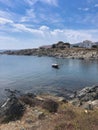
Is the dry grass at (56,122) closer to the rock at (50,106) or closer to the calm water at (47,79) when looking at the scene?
the rock at (50,106)

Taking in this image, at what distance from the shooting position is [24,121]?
1545 centimetres

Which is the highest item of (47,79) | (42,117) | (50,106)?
(50,106)

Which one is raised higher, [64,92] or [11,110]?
[11,110]

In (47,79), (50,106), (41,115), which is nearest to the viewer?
(41,115)

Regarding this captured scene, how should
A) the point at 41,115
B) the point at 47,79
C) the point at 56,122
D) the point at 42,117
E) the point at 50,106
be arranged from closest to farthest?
the point at 56,122 < the point at 42,117 < the point at 41,115 < the point at 50,106 < the point at 47,79

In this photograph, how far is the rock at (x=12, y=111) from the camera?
53.5 ft

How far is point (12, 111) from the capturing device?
54.8ft

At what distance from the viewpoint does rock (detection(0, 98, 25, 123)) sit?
16297 mm

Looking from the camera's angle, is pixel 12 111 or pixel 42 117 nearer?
pixel 42 117

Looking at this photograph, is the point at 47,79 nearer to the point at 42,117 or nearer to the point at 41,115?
the point at 41,115

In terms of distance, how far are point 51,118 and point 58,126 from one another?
2.21m

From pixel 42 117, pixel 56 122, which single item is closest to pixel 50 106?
pixel 42 117

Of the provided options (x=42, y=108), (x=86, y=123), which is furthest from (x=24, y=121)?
(x=86, y=123)

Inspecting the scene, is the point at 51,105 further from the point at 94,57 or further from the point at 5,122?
the point at 94,57
